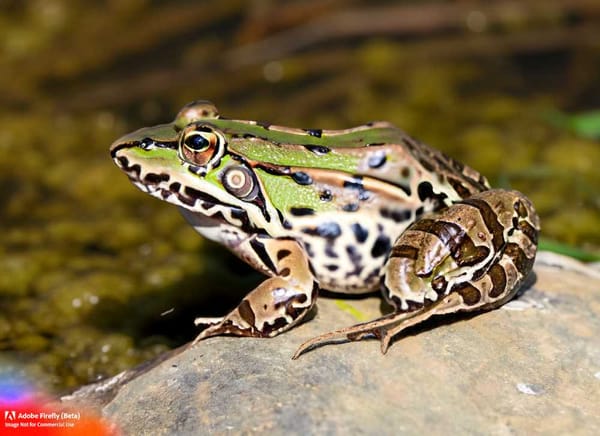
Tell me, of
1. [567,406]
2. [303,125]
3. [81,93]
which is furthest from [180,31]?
[567,406]

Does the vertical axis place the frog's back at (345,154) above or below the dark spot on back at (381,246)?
above

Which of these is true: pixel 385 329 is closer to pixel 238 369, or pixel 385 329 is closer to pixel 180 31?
pixel 238 369

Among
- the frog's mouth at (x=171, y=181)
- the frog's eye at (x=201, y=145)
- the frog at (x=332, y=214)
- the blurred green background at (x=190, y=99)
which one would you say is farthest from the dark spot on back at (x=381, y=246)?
the blurred green background at (x=190, y=99)

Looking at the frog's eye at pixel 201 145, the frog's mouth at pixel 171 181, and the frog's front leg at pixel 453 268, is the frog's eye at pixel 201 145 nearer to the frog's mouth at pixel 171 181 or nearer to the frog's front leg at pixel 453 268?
the frog's mouth at pixel 171 181

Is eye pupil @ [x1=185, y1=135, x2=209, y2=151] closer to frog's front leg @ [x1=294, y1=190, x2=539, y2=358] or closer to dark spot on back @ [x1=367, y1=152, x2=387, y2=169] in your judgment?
dark spot on back @ [x1=367, y1=152, x2=387, y2=169]

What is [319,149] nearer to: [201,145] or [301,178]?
[301,178]

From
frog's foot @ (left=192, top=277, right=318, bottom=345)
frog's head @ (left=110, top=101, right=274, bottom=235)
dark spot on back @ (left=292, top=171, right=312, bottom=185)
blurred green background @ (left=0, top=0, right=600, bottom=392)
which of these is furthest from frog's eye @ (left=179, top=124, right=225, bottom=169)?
blurred green background @ (left=0, top=0, right=600, bottom=392)

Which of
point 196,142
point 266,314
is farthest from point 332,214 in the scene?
point 196,142
